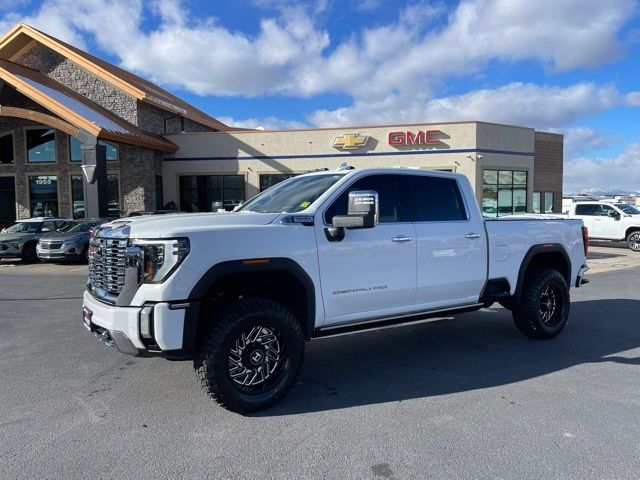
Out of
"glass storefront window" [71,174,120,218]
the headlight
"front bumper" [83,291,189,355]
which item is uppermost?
"glass storefront window" [71,174,120,218]

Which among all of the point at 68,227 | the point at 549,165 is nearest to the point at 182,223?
the point at 68,227

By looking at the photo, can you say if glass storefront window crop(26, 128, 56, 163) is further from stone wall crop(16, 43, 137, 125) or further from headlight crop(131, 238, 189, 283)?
headlight crop(131, 238, 189, 283)

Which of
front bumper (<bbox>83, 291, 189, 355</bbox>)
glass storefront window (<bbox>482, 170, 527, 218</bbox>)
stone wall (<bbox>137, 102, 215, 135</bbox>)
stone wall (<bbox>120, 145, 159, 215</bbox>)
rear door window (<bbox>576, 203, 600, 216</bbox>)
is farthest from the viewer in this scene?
stone wall (<bbox>137, 102, 215, 135</bbox>)

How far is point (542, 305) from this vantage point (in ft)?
21.1

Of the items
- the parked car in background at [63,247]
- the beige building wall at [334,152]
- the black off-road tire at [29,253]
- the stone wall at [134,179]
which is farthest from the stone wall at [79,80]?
the parked car in background at [63,247]

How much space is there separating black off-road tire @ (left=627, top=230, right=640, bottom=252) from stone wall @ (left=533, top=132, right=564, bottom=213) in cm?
1303

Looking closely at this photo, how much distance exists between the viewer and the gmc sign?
24.7 meters

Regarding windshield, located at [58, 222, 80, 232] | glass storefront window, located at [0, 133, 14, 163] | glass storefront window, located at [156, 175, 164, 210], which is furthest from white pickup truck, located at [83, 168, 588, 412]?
glass storefront window, located at [0, 133, 14, 163]

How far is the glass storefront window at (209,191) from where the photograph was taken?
27.2 m

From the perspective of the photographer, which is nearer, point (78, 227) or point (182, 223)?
point (182, 223)

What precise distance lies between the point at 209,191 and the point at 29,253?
11561 mm

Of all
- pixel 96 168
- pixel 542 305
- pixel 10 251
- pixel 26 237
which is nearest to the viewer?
pixel 542 305

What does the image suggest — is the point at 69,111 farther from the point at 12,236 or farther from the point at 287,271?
the point at 287,271

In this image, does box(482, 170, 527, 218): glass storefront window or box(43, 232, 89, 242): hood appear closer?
box(43, 232, 89, 242): hood
